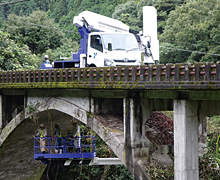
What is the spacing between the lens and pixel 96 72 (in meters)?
11.6

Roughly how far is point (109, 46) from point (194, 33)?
1472 cm

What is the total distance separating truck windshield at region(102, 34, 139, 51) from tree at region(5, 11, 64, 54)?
23270 mm

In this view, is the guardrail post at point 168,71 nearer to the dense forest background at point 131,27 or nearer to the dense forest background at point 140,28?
the dense forest background at point 140,28

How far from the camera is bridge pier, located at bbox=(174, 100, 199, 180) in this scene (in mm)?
8875

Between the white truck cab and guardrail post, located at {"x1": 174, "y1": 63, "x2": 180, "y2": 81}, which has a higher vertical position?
the white truck cab

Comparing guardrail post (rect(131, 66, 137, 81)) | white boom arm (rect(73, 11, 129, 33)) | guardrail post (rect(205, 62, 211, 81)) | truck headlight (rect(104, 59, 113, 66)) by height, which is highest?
white boom arm (rect(73, 11, 129, 33))

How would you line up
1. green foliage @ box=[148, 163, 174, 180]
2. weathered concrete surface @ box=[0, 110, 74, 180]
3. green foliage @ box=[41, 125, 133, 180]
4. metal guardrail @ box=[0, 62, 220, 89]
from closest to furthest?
metal guardrail @ box=[0, 62, 220, 89]
green foliage @ box=[148, 163, 174, 180]
weathered concrete surface @ box=[0, 110, 74, 180]
green foliage @ box=[41, 125, 133, 180]

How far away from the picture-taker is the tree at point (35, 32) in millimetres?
37438

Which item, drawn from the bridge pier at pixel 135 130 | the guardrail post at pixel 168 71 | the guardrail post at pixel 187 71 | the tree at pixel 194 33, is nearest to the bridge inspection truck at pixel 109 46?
the bridge pier at pixel 135 130

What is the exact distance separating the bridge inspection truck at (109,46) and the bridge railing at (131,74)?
1.86 meters

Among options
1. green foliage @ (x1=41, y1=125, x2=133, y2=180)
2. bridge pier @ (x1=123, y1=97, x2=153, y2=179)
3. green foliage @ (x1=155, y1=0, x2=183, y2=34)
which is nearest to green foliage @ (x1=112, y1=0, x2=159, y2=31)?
green foliage @ (x1=155, y1=0, x2=183, y2=34)

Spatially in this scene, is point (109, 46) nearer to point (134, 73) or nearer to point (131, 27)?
point (134, 73)

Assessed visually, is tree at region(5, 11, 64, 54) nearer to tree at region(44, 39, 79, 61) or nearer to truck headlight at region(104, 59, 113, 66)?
tree at region(44, 39, 79, 61)

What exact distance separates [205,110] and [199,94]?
0.71m
